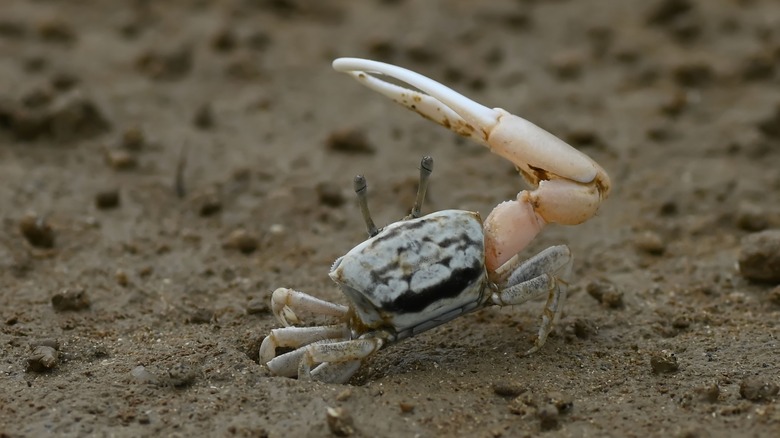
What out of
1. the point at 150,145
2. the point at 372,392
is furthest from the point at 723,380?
the point at 150,145

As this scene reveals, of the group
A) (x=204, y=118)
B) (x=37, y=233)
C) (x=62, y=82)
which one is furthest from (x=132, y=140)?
(x=37, y=233)

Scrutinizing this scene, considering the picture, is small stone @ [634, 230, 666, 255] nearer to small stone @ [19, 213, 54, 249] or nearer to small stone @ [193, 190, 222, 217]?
small stone @ [193, 190, 222, 217]

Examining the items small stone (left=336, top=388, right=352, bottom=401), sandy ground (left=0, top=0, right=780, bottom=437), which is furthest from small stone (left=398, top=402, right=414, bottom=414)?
small stone (left=336, top=388, right=352, bottom=401)

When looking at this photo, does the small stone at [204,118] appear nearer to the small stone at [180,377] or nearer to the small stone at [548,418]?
the small stone at [180,377]

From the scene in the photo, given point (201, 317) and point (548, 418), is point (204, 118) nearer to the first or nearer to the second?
point (201, 317)

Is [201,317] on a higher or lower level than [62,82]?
lower
